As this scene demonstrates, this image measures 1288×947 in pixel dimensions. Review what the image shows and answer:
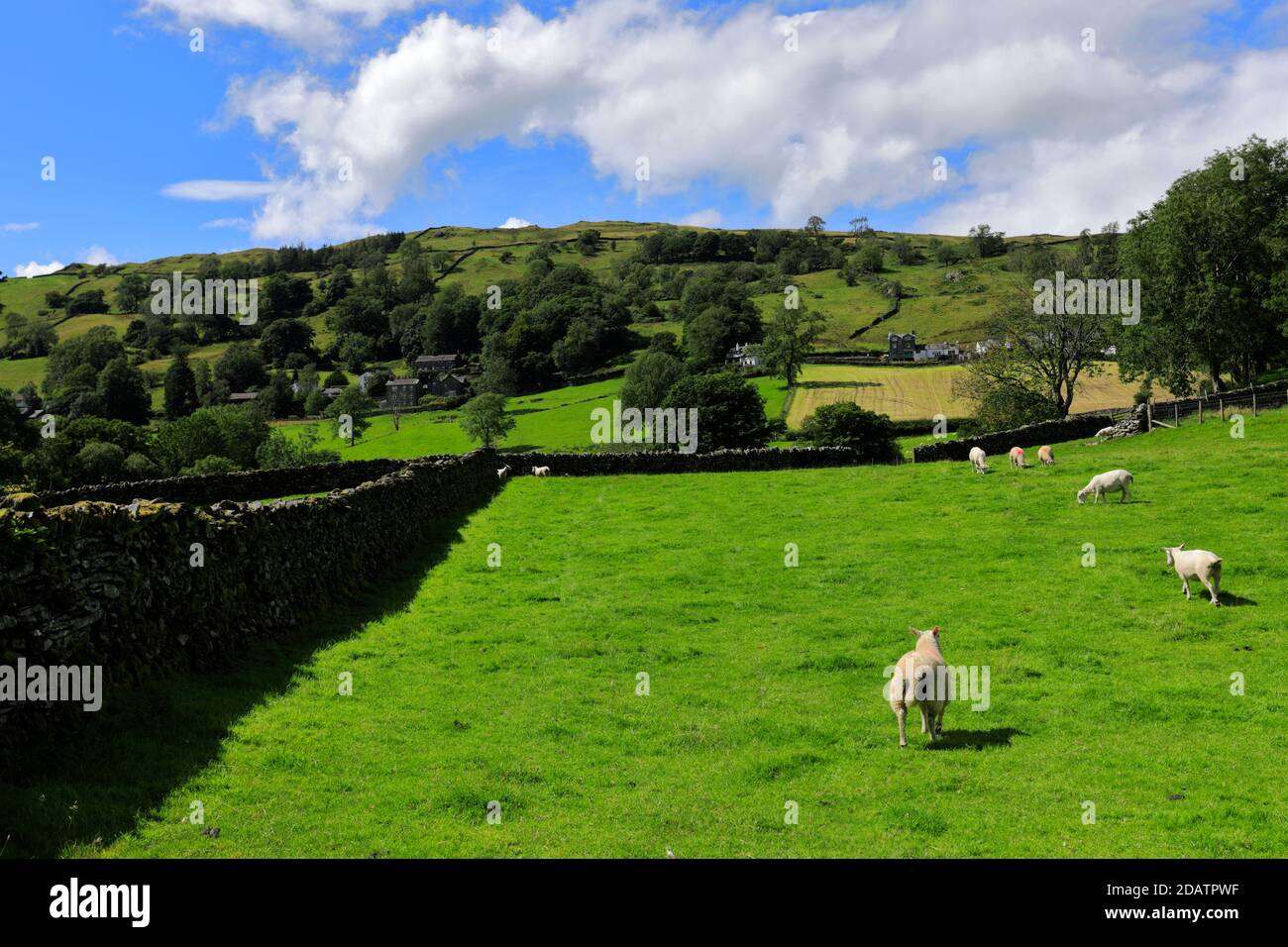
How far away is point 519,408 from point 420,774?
115545 millimetres

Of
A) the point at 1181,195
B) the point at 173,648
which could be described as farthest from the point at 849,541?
the point at 1181,195

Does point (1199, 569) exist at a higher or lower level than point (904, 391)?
lower

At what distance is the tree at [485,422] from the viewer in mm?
101438

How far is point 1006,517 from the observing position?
2434 cm

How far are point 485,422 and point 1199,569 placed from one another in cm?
9027

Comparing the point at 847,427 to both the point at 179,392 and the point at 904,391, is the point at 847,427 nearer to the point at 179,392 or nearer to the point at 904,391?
the point at 904,391

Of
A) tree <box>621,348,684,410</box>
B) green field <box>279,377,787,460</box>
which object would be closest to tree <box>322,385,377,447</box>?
green field <box>279,377,787,460</box>

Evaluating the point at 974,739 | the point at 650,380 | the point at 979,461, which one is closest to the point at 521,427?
the point at 650,380

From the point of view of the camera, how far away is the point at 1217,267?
54.5 metres

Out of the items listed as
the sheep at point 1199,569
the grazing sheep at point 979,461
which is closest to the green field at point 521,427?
the grazing sheep at point 979,461

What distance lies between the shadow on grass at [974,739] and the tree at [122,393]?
14931 cm

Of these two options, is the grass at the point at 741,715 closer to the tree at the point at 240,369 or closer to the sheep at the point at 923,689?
the sheep at the point at 923,689

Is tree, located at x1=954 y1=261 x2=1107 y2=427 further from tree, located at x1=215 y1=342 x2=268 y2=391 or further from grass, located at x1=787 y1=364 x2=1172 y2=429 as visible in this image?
tree, located at x1=215 y1=342 x2=268 y2=391

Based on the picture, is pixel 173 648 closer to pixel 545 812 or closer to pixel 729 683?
pixel 545 812
